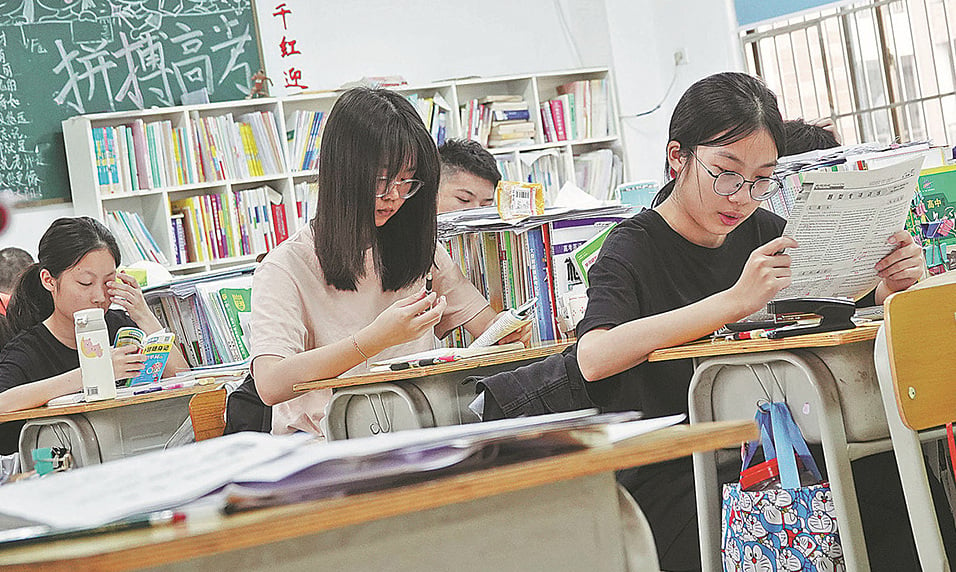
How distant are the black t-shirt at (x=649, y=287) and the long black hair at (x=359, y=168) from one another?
59 cm

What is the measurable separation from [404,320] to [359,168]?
0.37 meters

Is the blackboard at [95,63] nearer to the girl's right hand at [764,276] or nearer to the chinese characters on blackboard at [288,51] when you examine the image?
the chinese characters on blackboard at [288,51]

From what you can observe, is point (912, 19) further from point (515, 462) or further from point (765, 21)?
point (515, 462)

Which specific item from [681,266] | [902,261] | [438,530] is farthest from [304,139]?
[438,530]

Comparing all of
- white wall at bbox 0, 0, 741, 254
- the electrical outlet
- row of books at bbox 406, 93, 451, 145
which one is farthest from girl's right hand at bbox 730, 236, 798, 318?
the electrical outlet

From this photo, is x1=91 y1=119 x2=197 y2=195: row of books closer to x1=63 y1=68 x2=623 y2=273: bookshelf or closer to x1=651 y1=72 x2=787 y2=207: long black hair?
x1=63 y1=68 x2=623 y2=273: bookshelf

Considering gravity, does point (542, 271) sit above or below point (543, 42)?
below

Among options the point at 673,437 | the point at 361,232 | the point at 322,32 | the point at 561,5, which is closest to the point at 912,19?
the point at 561,5

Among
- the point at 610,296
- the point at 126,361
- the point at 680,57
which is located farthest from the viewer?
the point at 680,57

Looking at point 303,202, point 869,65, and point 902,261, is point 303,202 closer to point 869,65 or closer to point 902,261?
point 869,65

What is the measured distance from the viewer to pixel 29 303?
3451 mm

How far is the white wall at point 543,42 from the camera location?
602 cm

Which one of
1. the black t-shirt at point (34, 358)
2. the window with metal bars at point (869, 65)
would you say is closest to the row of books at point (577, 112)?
the window with metal bars at point (869, 65)

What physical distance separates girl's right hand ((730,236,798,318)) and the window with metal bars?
4183 millimetres
